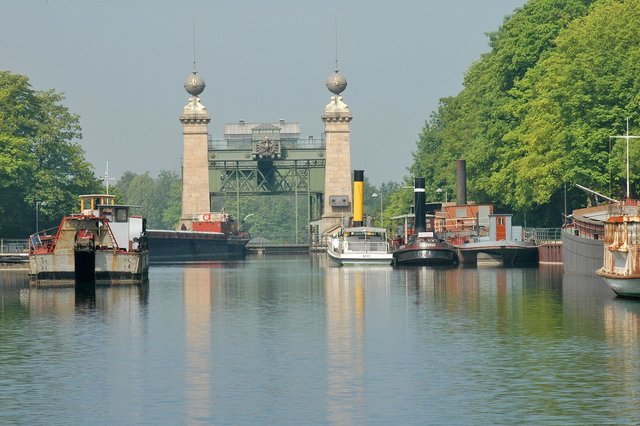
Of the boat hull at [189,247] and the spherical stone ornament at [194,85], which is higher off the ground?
the spherical stone ornament at [194,85]

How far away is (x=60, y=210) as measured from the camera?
13500cm

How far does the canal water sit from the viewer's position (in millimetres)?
34594

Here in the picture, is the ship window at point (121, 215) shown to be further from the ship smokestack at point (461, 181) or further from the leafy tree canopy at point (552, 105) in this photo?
the ship smokestack at point (461, 181)

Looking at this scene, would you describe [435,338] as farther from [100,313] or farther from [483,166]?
[483,166]

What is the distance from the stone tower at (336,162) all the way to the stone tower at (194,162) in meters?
14.7

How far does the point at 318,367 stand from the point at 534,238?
7659cm

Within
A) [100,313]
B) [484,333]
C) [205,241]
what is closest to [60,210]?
[205,241]

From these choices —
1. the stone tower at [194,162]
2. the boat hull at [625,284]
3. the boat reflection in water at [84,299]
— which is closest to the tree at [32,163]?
the stone tower at [194,162]

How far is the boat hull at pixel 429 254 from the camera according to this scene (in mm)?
112375

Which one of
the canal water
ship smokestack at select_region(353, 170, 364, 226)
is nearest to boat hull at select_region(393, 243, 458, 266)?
ship smokestack at select_region(353, 170, 364, 226)

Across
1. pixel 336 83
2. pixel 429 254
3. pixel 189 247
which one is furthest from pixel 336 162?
pixel 429 254

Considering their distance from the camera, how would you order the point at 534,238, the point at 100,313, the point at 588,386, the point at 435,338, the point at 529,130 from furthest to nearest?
the point at 534,238
the point at 529,130
the point at 100,313
the point at 435,338
the point at 588,386

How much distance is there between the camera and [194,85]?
185875 millimetres

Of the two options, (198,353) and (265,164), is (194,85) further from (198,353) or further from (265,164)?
(198,353)
